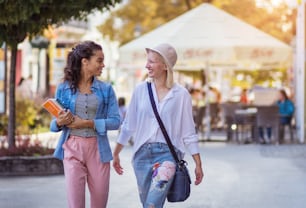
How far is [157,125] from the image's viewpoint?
23.4ft

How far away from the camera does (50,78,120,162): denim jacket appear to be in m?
7.29

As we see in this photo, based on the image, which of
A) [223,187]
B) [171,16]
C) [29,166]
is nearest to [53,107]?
[223,187]

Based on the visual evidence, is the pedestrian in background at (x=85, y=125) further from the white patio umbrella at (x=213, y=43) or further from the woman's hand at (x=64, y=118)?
the white patio umbrella at (x=213, y=43)

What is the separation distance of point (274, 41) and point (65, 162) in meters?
14.9

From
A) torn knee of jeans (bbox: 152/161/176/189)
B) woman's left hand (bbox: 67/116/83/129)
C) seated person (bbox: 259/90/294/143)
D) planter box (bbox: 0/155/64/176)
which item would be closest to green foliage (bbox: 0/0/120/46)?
planter box (bbox: 0/155/64/176)

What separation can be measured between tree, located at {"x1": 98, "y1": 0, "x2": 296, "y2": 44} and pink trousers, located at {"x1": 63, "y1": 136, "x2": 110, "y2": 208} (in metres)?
34.6

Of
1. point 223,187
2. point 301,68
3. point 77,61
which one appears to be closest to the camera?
point 77,61

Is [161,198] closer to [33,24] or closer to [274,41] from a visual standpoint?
[33,24]

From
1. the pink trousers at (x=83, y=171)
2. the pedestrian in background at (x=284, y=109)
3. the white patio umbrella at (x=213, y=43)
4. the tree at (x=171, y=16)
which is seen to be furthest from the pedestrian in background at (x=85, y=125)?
the tree at (x=171, y=16)

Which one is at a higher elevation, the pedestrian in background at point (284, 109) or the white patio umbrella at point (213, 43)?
the white patio umbrella at point (213, 43)

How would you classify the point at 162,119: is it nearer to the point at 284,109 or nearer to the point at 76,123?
the point at 76,123

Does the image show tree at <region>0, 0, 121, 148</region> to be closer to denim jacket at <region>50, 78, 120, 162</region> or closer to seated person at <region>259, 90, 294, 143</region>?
denim jacket at <region>50, 78, 120, 162</region>

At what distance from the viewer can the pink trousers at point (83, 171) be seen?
7223mm

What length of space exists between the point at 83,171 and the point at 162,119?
731mm
